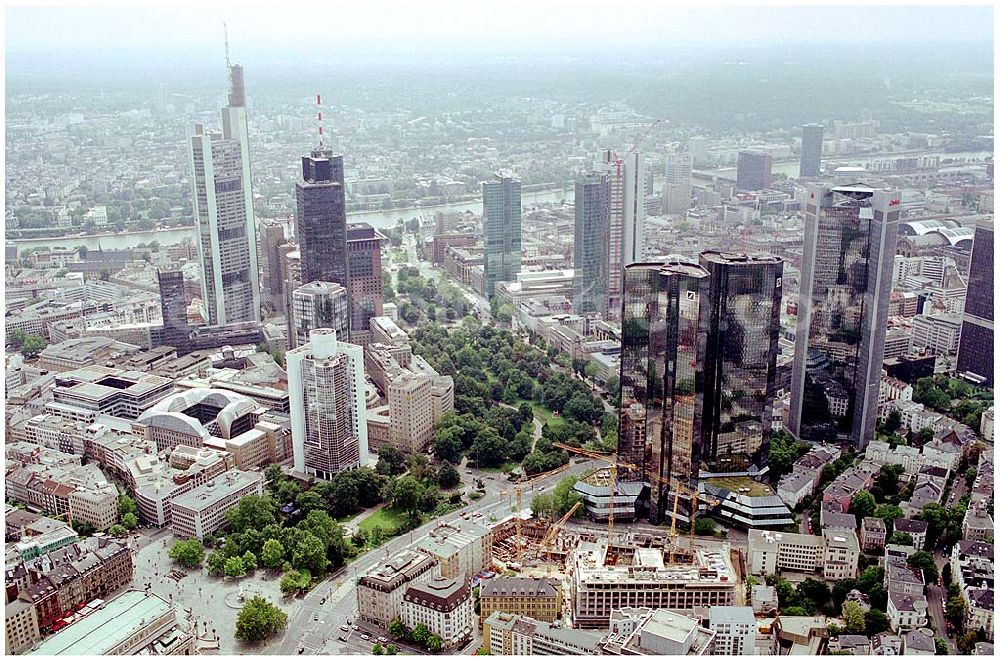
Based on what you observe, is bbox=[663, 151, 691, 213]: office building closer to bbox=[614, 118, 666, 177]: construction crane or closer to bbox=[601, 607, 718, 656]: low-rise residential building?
bbox=[614, 118, 666, 177]: construction crane

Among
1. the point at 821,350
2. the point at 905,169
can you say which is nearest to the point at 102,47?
the point at 821,350

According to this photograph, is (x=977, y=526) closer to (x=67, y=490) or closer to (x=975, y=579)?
(x=975, y=579)

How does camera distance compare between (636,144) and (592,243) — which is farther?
(636,144)

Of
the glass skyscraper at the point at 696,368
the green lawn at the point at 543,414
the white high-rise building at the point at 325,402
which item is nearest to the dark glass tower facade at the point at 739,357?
the glass skyscraper at the point at 696,368

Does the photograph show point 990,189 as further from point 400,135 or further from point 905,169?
point 400,135

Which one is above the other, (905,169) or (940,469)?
(905,169)

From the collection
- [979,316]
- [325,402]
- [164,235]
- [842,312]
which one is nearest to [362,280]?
[325,402]
